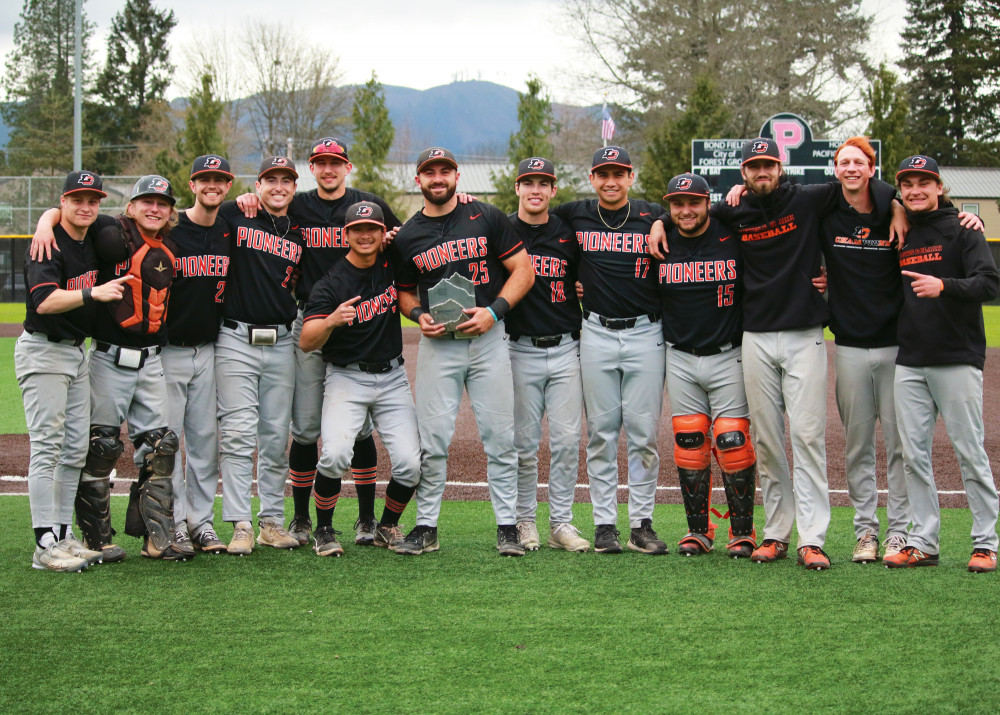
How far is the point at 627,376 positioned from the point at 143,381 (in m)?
2.78

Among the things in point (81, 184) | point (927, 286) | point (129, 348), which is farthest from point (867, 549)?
point (81, 184)

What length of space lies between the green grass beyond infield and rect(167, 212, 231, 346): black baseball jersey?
131cm

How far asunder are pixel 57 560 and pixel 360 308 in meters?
2.14

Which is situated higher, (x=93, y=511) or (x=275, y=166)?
(x=275, y=166)

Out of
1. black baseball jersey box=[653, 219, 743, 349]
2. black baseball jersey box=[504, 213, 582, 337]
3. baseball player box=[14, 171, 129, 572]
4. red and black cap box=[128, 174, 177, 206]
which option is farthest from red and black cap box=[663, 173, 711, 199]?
baseball player box=[14, 171, 129, 572]

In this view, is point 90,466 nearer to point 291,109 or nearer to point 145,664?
point 145,664

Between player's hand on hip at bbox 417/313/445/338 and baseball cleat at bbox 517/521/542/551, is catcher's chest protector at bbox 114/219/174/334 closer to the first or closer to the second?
player's hand on hip at bbox 417/313/445/338

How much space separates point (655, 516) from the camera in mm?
6996

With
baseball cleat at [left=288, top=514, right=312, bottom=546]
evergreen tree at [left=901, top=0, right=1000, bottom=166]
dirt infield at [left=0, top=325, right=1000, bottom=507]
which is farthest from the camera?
evergreen tree at [left=901, top=0, right=1000, bottom=166]

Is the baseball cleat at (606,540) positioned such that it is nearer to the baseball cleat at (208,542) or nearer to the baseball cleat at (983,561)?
the baseball cleat at (983,561)

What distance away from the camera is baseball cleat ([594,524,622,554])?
5.61m

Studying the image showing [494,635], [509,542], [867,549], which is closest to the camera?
[494,635]

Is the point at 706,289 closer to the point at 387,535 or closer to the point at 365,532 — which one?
the point at 387,535

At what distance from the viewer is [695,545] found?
219 inches
